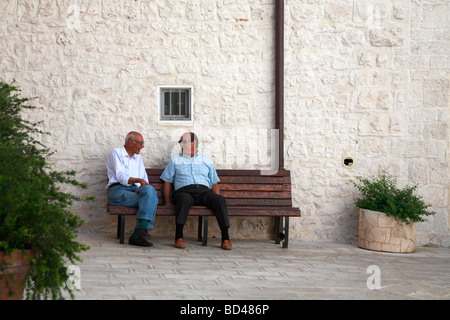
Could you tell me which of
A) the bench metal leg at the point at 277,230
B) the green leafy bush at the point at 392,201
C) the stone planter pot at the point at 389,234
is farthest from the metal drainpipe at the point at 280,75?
the stone planter pot at the point at 389,234

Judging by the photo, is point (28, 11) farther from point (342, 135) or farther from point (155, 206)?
point (342, 135)

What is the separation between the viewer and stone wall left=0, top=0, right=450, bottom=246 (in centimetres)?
666

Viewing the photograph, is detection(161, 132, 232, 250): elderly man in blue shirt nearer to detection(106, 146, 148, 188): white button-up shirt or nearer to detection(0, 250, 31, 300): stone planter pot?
detection(106, 146, 148, 188): white button-up shirt

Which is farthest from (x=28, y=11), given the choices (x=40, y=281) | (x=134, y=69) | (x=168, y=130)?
(x=40, y=281)

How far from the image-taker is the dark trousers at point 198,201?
589cm

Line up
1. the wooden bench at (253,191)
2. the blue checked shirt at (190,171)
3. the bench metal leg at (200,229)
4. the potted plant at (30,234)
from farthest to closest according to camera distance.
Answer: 1. the bench metal leg at (200,229)
2. the wooden bench at (253,191)
3. the blue checked shirt at (190,171)
4. the potted plant at (30,234)

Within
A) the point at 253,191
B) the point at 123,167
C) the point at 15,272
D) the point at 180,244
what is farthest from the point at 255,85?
the point at 15,272

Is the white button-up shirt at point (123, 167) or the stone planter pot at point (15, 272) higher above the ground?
the white button-up shirt at point (123, 167)

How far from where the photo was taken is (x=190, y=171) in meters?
6.25

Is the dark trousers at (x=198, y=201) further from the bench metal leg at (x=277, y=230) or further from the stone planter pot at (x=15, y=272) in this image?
the stone planter pot at (x=15, y=272)

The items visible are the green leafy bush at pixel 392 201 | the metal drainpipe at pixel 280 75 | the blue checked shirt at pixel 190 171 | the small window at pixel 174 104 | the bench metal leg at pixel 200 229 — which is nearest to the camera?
the green leafy bush at pixel 392 201

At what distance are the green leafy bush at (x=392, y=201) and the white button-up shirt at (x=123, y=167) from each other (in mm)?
2493

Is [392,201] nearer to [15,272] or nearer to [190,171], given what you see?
[190,171]

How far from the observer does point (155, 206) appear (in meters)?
5.91
